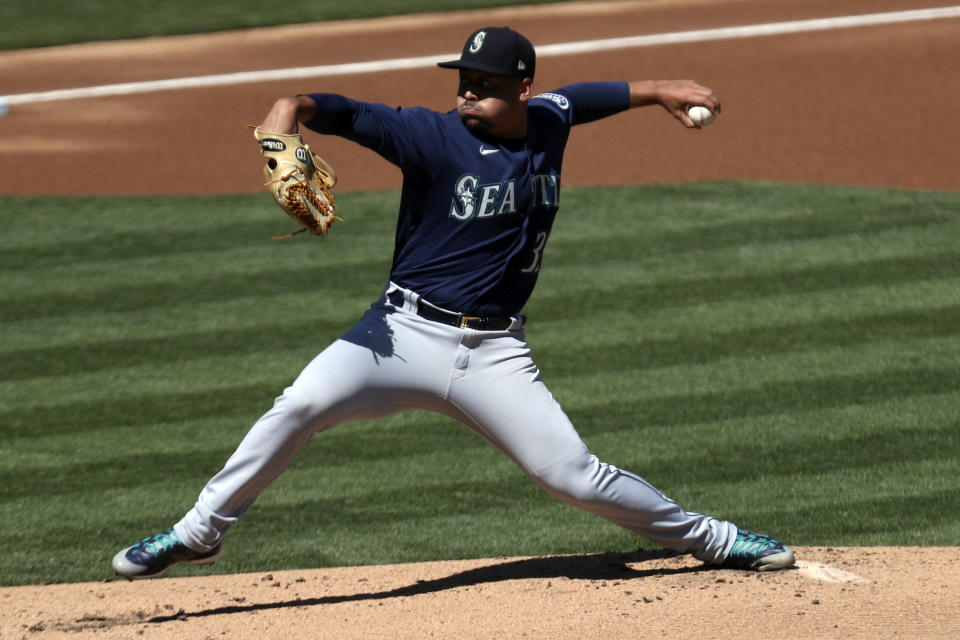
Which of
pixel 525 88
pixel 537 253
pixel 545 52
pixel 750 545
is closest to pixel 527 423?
pixel 537 253

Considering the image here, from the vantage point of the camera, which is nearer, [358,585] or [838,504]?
[358,585]

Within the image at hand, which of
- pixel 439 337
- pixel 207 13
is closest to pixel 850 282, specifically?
pixel 439 337

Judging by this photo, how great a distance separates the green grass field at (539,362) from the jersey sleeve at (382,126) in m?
1.87

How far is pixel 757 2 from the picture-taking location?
1391cm

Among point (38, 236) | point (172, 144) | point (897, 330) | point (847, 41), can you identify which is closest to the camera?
point (897, 330)

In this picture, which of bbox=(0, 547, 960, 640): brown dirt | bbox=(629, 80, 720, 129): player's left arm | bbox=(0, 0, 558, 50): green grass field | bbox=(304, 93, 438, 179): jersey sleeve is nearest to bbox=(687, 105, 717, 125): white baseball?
bbox=(629, 80, 720, 129): player's left arm

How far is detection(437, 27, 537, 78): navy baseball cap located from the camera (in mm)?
4168

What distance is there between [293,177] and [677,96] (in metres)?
1.50

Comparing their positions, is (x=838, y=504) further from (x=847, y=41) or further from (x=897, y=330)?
(x=847, y=41)

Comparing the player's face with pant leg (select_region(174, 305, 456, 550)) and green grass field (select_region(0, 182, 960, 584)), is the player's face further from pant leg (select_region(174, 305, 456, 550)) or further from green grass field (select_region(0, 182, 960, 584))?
green grass field (select_region(0, 182, 960, 584))

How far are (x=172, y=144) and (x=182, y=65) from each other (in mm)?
1991

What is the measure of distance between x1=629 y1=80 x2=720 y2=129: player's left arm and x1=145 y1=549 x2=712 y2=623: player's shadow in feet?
5.00

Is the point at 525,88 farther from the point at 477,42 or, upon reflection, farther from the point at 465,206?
the point at 465,206

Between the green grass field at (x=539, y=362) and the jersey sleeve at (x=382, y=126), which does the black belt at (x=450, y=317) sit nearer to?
the jersey sleeve at (x=382, y=126)
